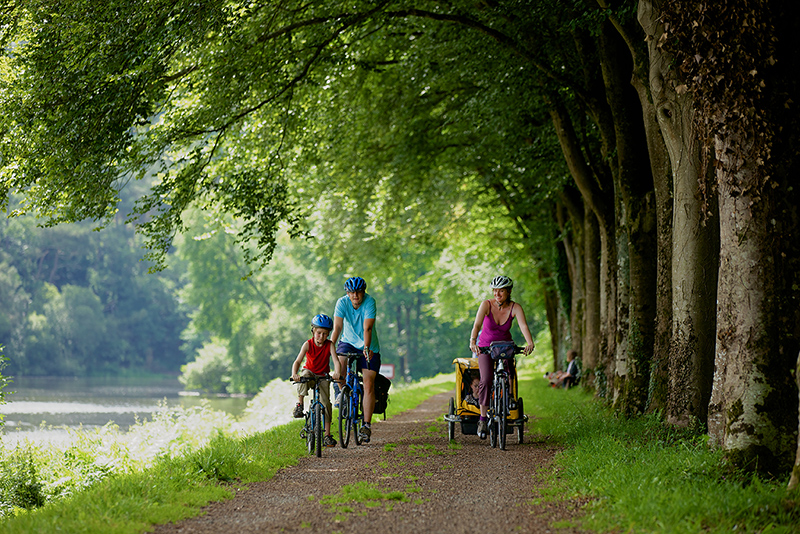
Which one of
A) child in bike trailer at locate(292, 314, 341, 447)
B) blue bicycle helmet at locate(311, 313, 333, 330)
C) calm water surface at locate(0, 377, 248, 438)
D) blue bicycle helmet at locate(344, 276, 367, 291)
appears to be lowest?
calm water surface at locate(0, 377, 248, 438)

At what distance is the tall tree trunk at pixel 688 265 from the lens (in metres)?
8.54

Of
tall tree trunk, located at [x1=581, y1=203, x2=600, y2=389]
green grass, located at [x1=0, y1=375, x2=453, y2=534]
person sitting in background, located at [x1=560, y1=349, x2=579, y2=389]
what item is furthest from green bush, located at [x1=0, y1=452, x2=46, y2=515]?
person sitting in background, located at [x1=560, y1=349, x2=579, y2=389]

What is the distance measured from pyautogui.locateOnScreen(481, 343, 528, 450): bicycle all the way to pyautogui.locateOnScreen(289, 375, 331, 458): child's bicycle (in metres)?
2.00

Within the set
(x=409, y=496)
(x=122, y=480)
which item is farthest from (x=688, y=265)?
(x=122, y=480)

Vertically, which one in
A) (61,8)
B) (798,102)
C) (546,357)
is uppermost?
(61,8)

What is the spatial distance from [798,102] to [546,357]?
3868 centimetres

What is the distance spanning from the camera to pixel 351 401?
967 centimetres

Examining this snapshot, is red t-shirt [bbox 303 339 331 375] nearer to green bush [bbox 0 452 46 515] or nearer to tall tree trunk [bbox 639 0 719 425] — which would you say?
green bush [bbox 0 452 46 515]

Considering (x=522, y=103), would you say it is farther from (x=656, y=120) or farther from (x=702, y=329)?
(x=702, y=329)

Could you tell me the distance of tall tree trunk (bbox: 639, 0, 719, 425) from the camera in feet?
28.0

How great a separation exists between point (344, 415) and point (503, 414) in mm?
1908

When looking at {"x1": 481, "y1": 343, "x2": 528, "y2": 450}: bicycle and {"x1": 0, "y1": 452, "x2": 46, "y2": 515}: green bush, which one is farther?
{"x1": 481, "y1": 343, "x2": 528, "y2": 450}: bicycle

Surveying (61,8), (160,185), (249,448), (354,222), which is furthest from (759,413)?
(354,222)

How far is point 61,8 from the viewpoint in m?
9.81
